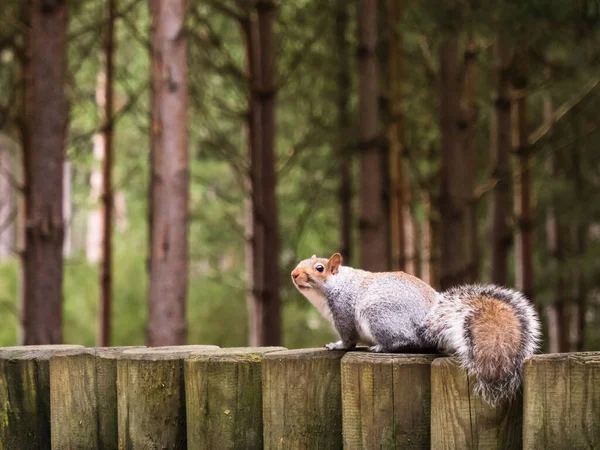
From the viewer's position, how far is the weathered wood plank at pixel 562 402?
98.5 inches

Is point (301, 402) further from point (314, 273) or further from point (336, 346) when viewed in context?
point (314, 273)

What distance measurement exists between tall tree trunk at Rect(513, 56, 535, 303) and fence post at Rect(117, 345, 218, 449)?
331 inches

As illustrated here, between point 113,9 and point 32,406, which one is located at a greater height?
point 113,9

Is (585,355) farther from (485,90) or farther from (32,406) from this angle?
(485,90)

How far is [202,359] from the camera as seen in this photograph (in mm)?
3023

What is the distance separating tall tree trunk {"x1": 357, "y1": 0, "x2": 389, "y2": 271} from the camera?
8.49 meters

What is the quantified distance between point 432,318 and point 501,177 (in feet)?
26.2

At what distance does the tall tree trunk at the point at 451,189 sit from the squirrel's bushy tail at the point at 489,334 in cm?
621

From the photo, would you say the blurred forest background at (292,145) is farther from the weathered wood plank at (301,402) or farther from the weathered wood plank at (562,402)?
the weathered wood plank at (562,402)

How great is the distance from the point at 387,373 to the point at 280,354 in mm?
358

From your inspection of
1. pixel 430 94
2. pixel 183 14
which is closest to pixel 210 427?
pixel 183 14

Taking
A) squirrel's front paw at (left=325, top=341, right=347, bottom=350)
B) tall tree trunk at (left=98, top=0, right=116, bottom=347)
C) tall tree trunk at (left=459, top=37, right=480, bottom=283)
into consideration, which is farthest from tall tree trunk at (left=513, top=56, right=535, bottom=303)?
squirrel's front paw at (left=325, top=341, right=347, bottom=350)

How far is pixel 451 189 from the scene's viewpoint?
941 centimetres

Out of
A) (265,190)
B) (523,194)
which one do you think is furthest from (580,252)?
(265,190)
